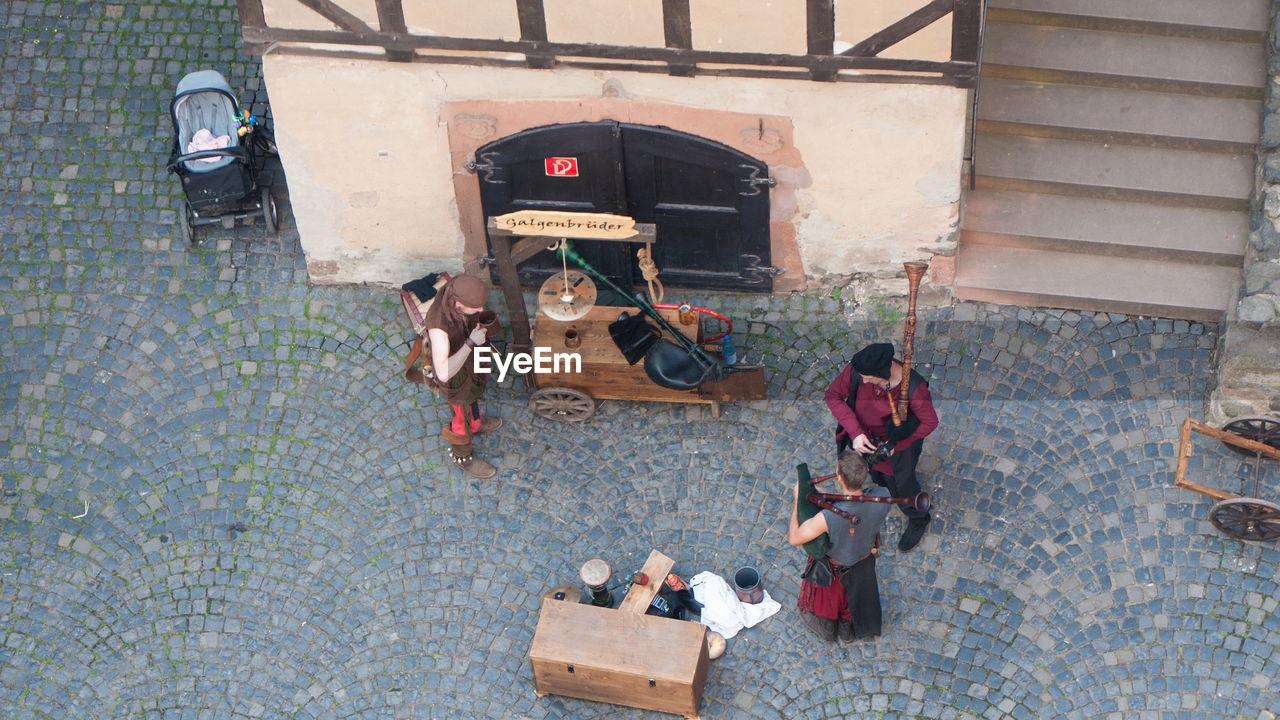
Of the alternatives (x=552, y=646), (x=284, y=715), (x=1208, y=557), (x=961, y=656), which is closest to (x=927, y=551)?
(x=961, y=656)

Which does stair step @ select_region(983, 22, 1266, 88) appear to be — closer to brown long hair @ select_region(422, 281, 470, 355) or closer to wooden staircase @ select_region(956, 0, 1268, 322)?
wooden staircase @ select_region(956, 0, 1268, 322)

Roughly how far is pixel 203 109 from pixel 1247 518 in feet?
27.3

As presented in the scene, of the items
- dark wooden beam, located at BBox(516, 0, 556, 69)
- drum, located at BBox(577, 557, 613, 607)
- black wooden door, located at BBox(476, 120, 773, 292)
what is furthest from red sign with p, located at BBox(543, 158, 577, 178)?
drum, located at BBox(577, 557, 613, 607)

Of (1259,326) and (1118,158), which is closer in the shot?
(1259,326)

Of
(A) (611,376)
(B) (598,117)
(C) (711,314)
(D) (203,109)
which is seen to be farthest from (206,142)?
(C) (711,314)

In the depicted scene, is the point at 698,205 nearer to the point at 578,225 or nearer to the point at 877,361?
the point at 578,225

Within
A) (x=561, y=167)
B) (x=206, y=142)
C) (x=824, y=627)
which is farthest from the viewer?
(x=206, y=142)

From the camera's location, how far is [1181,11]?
1182 cm

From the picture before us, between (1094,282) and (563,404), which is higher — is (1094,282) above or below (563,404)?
above

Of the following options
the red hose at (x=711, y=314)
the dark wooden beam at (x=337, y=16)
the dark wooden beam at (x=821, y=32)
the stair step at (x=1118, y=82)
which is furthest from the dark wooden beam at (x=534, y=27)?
the stair step at (x=1118, y=82)

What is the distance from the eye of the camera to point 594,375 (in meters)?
11.5

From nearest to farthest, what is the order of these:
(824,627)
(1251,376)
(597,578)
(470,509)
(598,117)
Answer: (597,578) < (824,627) < (1251,376) < (598,117) < (470,509)

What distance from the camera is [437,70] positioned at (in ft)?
36.4

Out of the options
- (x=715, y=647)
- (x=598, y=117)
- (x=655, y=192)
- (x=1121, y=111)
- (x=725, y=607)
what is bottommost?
(x=715, y=647)
